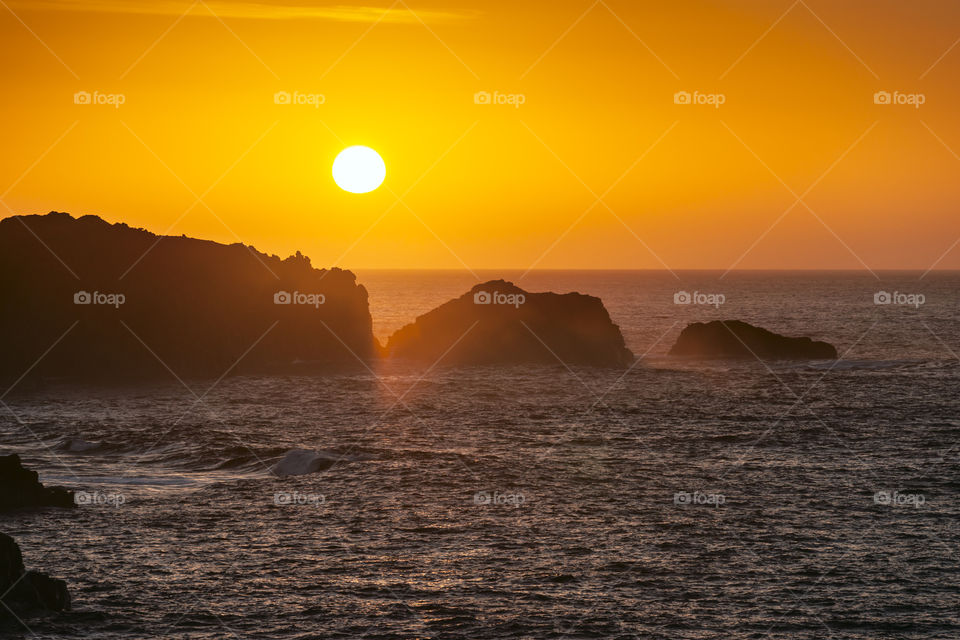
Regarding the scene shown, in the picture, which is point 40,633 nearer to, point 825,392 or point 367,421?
point 367,421

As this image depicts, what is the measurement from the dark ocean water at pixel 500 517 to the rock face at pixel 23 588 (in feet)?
2.81

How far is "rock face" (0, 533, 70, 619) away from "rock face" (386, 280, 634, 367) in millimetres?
88233

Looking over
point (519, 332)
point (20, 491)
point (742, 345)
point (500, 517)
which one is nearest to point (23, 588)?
point (20, 491)

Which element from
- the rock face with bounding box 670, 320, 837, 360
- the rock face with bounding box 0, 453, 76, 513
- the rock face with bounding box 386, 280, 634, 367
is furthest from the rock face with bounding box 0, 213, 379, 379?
the rock face with bounding box 0, 453, 76, 513

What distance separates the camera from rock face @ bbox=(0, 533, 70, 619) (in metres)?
31.4

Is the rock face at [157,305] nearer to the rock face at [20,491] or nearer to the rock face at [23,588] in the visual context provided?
the rock face at [20,491]

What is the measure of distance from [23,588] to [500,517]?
839 inches

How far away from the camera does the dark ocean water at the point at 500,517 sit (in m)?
33.7

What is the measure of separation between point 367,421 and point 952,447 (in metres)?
41.3

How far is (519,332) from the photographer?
123 meters

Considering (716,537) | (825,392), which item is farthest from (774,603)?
(825,392)

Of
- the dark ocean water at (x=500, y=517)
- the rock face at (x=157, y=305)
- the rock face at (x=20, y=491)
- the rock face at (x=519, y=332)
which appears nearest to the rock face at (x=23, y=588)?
the dark ocean water at (x=500, y=517)

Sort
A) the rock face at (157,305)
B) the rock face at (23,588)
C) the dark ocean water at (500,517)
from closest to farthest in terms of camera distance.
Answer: the rock face at (23,588), the dark ocean water at (500,517), the rock face at (157,305)

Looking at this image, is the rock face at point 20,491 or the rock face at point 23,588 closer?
the rock face at point 23,588
